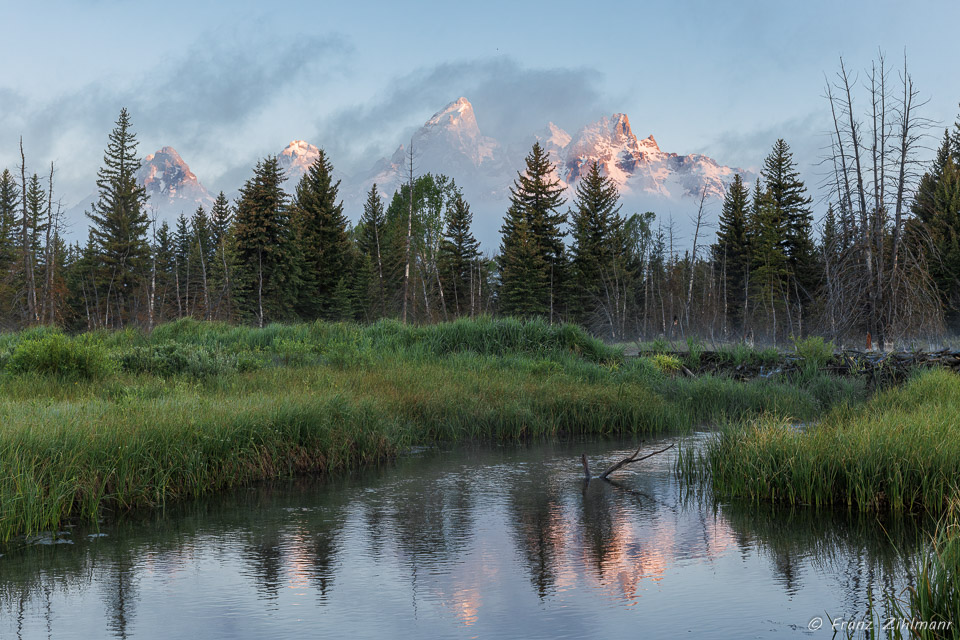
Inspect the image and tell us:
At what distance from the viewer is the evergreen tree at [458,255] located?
54.6 meters

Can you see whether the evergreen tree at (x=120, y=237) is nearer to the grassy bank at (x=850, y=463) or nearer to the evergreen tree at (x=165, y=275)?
the evergreen tree at (x=165, y=275)

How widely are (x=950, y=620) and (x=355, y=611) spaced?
4.00 meters

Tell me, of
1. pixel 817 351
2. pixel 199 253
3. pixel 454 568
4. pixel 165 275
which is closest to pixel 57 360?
pixel 454 568

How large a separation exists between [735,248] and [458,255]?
19.7 meters

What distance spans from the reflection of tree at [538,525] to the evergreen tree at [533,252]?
3826cm

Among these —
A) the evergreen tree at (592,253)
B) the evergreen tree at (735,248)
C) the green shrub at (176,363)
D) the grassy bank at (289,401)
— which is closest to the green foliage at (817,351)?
the grassy bank at (289,401)

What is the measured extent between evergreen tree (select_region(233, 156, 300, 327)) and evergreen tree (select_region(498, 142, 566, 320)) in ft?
45.8

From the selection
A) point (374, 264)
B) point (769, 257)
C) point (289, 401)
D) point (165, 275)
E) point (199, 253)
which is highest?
point (199, 253)

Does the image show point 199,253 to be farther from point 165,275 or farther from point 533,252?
point 533,252

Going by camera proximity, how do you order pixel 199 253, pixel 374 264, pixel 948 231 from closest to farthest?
1. pixel 948 231
2. pixel 374 264
3. pixel 199 253

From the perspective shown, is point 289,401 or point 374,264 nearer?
point 289,401

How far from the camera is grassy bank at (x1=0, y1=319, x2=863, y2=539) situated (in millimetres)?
8406

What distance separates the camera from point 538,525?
816 centimetres

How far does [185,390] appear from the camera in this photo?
12.7 m
